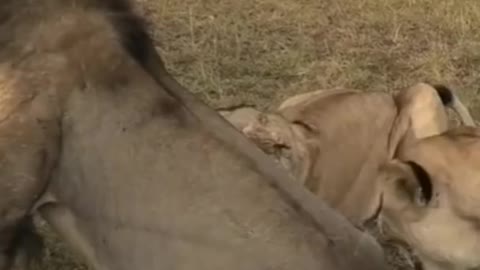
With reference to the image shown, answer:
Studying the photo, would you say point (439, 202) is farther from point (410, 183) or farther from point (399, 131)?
point (399, 131)

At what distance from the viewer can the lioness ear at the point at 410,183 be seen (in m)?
4.09

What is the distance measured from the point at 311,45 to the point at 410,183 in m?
2.02

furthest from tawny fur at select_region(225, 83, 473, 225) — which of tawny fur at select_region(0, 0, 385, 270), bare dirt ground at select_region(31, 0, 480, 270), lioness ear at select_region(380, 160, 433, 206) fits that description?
tawny fur at select_region(0, 0, 385, 270)

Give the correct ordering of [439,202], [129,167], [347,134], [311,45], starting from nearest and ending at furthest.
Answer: [129,167] < [439,202] < [347,134] < [311,45]

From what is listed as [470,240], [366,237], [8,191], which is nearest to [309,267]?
[366,237]

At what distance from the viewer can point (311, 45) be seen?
6.05 meters

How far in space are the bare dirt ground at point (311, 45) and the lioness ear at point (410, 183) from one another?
1367mm

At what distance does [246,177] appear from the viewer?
2973mm

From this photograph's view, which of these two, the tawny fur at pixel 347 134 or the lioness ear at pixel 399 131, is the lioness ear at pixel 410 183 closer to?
the tawny fur at pixel 347 134

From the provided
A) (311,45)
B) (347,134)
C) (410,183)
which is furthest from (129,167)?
(311,45)

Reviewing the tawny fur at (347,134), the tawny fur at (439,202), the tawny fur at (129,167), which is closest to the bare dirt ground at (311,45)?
the tawny fur at (347,134)

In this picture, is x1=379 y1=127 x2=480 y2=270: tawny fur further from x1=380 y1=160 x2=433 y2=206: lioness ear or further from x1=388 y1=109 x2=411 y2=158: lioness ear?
x1=388 y1=109 x2=411 y2=158: lioness ear

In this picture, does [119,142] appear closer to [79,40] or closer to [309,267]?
[79,40]

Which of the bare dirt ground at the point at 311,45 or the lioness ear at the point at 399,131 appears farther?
the bare dirt ground at the point at 311,45
